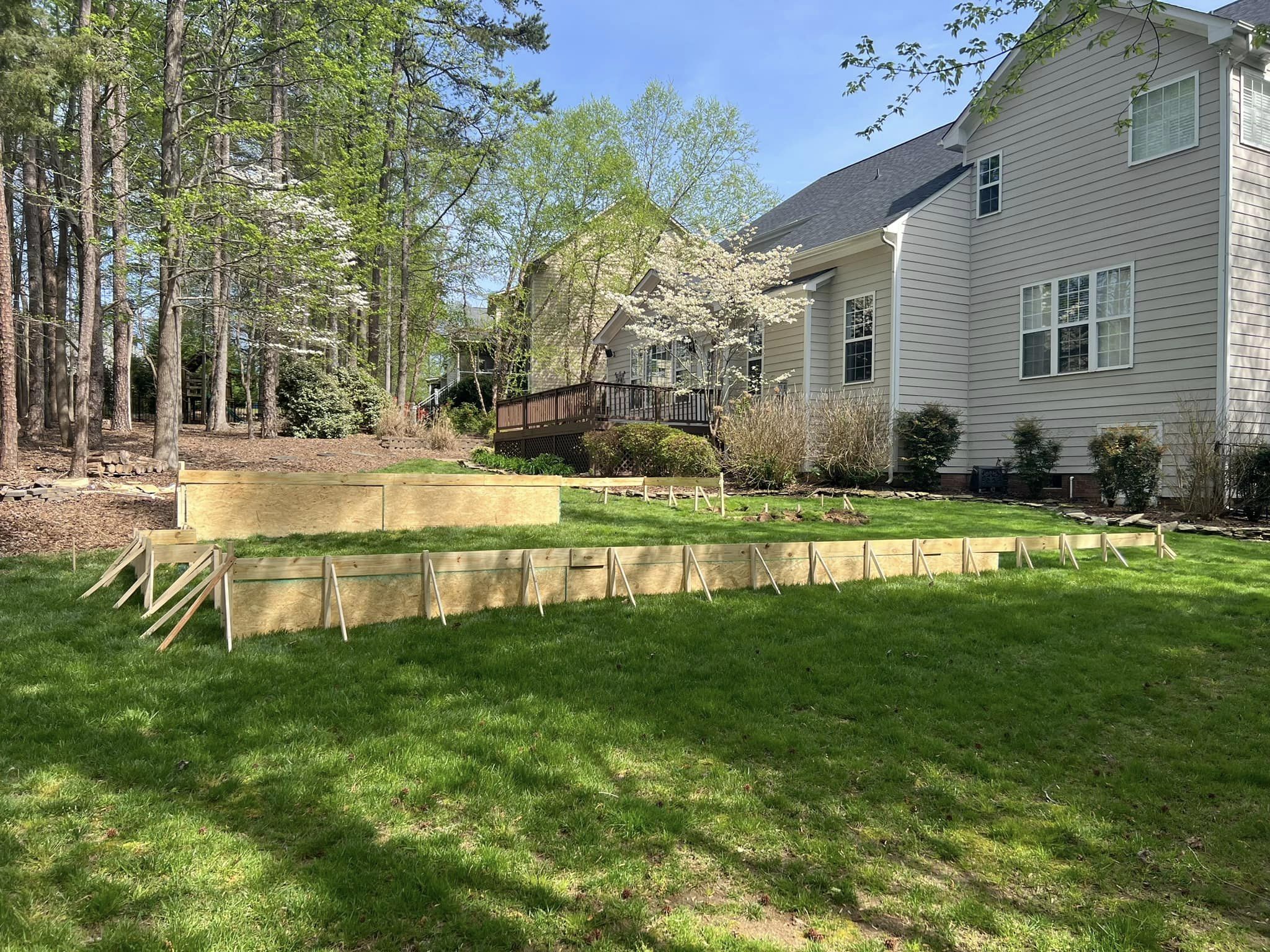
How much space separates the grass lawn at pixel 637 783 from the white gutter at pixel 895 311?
902 cm

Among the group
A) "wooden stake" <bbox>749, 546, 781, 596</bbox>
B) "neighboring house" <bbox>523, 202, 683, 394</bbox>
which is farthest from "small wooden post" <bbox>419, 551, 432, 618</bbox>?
"neighboring house" <bbox>523, 202, 683, 394</bbox>

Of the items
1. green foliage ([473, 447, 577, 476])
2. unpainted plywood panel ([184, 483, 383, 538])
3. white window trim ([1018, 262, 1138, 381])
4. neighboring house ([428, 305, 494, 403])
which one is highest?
neighboring house ([428, 305, 494, 403])

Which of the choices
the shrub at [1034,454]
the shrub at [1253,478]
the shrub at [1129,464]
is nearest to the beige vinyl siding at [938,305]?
the shrub at [1034,454]

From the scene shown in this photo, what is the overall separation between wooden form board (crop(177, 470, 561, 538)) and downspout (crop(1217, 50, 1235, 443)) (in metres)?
9.88

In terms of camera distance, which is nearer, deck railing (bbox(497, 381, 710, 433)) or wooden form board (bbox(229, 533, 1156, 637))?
wooden form board (bbox(229, 533, 1156, 637))

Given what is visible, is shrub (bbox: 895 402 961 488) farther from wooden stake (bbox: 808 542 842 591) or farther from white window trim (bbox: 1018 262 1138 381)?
wooden stake (bbox: 808 542 842 591)

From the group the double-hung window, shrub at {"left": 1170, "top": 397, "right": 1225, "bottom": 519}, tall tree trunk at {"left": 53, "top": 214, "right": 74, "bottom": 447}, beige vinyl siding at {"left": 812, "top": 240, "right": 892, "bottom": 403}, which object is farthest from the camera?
the double-hung window

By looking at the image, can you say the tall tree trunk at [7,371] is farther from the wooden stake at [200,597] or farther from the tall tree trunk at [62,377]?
the wooden stake at [200,597]

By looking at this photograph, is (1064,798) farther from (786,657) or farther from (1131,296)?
(1131,296)

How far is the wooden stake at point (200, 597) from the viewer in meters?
4.31

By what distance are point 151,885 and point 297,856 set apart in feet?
1.39

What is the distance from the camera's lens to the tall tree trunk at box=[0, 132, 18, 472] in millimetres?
9812

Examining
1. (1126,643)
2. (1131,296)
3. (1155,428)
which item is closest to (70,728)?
(1126,643)

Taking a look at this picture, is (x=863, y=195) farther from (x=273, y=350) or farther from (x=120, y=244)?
(x=120, y=244)
